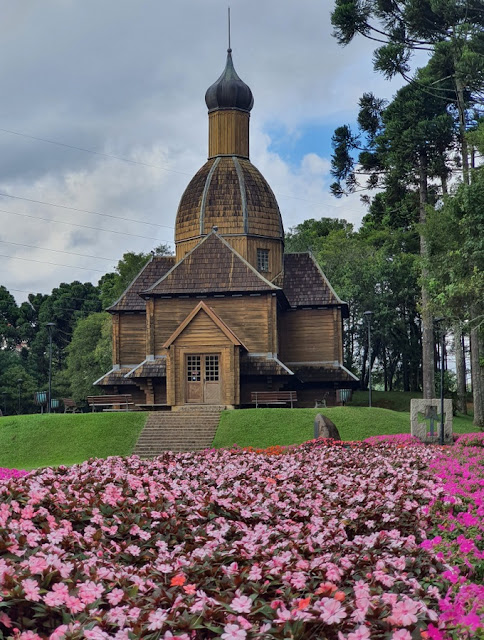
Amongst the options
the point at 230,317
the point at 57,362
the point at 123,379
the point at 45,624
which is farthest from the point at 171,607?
the point at 57,362

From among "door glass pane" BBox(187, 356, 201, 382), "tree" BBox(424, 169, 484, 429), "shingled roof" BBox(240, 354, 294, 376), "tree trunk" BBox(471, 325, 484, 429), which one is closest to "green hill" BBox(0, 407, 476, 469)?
"door glass pane" BBox(187, 356, 201, 382)

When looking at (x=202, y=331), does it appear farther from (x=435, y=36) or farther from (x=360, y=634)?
(x=360, y=634)

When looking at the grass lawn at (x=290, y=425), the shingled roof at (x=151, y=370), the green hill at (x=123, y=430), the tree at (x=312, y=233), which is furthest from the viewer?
the tree at (x=312, y=233)

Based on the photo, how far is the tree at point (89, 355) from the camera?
58.9 meters

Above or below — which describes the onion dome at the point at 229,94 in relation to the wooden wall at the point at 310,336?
above

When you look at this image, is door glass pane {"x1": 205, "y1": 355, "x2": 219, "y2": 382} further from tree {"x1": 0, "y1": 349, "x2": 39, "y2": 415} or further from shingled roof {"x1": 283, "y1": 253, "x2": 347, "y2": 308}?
tree {"x1": 0, "y1": 349, "x2": 39, "y2": 415}

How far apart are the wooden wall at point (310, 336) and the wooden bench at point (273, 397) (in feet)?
18.3

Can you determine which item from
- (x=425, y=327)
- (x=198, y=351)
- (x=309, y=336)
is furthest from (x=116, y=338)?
(x=425, y=327)

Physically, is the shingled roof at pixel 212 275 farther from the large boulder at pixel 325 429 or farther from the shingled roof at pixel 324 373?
the large boulder at pixel 325 429

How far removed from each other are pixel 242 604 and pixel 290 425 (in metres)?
25.5

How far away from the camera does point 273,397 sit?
36.5 meters

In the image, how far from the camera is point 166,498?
11.1 metres

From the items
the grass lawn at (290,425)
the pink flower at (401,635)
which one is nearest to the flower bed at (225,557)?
the pink flower at (401,635)

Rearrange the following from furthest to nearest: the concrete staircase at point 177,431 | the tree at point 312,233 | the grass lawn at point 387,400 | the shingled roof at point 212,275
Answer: the tree at point 312,233, the grass lawn at point 387,400, the shingled roof at point 212,275, the concrete staircase at point 177,431
